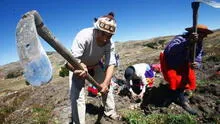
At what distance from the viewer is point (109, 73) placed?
18.1 feet

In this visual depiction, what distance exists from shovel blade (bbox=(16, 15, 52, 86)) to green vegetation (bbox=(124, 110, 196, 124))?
→ 368 centimetres

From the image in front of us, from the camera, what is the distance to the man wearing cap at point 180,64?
21.9ft

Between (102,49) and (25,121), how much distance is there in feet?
12.0

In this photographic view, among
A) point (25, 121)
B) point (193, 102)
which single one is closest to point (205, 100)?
point (193, 102)

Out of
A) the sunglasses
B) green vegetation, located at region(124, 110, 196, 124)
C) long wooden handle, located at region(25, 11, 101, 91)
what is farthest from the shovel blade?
green vegetation, located at region(124, 110, 196, 124)

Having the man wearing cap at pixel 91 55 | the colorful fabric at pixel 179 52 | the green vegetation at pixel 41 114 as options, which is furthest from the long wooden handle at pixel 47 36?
the green vegetation at pixel 41 114

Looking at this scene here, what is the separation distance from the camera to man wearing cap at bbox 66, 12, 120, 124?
4.73 m

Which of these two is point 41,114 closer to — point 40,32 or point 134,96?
point 134,96

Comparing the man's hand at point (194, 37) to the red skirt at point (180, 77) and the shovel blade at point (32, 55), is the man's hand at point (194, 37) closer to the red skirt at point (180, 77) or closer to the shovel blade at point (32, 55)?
the red skirt at point (180, 77)

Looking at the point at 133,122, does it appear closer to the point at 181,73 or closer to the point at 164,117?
the point at 164,117

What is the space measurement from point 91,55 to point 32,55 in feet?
8.01

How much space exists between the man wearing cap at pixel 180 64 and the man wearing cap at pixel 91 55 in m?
2.08

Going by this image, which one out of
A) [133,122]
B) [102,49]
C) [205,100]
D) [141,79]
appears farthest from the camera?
[141,79]

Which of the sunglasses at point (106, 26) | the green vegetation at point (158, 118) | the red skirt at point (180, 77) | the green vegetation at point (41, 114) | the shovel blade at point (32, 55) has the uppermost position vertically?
the sunglasses at point (106, 26)
